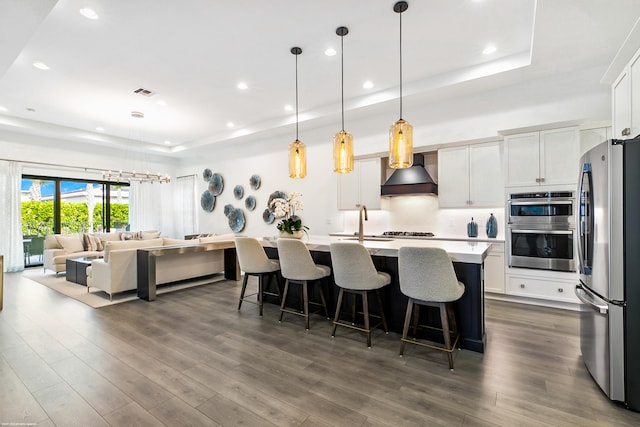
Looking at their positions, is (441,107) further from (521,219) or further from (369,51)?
(521,219)

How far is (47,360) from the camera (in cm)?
260

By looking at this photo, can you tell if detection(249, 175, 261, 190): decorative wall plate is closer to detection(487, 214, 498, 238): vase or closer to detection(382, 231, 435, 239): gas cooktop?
detection(382, 231, 435, 239): gas cooktop

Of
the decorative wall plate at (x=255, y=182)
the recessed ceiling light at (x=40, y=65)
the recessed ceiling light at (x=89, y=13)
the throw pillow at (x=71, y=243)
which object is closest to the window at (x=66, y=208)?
the throw pillow at (x=71, y=243)

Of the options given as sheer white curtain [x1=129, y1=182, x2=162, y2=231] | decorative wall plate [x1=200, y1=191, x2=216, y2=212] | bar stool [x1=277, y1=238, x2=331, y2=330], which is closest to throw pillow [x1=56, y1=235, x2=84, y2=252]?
sheer white curtain [x1=129, y1=182, x2=162, y2=231]

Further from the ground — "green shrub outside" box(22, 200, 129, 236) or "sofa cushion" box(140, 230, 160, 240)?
"green shrub outside" box(22, 200, 129, 236)

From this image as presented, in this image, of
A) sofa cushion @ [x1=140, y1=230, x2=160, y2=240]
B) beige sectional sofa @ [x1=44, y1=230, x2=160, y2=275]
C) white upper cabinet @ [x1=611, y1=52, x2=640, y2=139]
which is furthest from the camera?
sofa cushion @ [x1=140, y1=230, x2=160, y2=240]

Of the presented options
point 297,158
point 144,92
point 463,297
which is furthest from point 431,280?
point 144,92

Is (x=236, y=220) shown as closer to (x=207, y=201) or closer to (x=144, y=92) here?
(x=207, y=201)

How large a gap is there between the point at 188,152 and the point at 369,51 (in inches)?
260

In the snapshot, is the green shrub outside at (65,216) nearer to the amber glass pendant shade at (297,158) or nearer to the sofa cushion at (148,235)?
the sofa cushion at (148,235)

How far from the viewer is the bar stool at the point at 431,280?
93.7 inches

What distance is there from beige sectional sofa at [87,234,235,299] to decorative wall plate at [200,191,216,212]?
2.88 meters

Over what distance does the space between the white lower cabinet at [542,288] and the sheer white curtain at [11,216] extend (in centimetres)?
953

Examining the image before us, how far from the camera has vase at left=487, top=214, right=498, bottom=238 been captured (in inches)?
178
